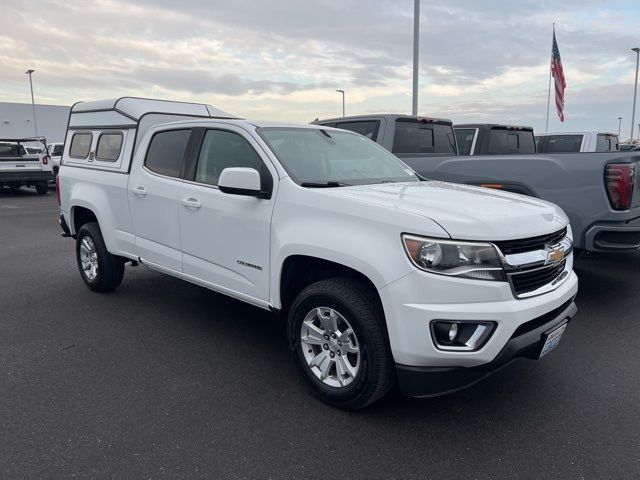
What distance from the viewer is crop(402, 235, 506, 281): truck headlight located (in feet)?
9.29

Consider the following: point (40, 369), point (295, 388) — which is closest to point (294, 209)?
point (295, 388)

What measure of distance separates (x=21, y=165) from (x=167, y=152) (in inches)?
619

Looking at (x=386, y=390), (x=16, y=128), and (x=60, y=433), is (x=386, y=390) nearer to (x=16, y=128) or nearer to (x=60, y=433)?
(x=60, y=433)

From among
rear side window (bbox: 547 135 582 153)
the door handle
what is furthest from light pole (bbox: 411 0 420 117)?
the door handle

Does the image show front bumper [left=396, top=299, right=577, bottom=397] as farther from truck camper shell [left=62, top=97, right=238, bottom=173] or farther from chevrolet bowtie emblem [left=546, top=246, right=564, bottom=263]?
truck camper shell [left=62, top=97, right=238, bottom=173]

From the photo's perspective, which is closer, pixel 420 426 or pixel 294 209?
pixel 420 426

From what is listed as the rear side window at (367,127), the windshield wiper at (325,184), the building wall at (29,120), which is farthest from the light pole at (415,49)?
the building wall at (29,120)

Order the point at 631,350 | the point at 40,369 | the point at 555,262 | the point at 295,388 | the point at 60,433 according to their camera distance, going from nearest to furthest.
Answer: the point at 60,433, the point at 555,262, the point at 295,388, the point at 40,369, the point at 631,350

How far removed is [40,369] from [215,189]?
1887mm

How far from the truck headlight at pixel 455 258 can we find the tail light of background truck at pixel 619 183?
101 inches

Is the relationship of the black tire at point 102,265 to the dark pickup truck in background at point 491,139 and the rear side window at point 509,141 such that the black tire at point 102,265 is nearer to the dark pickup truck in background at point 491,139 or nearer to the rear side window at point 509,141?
the dark pickup truck in background at point 491,139

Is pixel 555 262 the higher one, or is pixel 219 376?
pixel 555 262

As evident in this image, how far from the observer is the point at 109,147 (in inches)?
222

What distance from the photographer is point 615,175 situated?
4.73m
